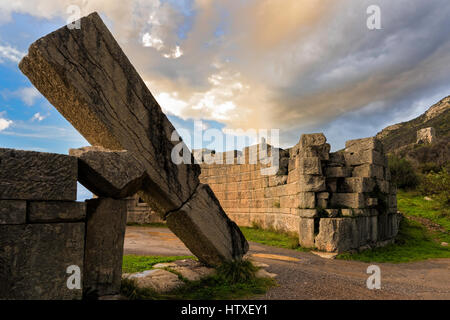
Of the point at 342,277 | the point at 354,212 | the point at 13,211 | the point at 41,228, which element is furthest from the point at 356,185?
the point at 13,211

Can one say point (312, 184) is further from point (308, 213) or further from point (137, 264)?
point (137, 264)

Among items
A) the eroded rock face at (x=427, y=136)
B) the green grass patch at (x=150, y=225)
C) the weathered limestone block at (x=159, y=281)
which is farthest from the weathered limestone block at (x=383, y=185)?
the eroded rock face at (x=427, y=136)

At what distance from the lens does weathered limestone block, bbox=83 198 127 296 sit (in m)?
3.19

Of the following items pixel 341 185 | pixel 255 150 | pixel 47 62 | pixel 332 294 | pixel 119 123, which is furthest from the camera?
pixel 255 150

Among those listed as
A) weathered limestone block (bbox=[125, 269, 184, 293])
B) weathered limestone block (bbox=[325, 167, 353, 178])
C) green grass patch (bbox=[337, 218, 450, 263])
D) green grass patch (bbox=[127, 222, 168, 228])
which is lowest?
green grass patch (bbox=[127, 222, 168, 228])

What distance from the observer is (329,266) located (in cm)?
686

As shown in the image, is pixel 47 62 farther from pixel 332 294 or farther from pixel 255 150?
pixel 255 150

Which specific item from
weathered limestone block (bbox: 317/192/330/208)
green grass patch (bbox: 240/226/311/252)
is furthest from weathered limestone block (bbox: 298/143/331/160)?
green grass patch (bbox: 240/226/311/252)

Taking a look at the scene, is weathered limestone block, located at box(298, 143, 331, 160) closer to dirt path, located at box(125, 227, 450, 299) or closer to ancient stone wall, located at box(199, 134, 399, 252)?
ancient stone wall, located at box(199, 134, 399, 252)

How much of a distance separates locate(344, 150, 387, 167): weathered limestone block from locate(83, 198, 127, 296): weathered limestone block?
331 inches

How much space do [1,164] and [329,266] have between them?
6.64 m

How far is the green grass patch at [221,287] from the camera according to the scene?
3.75 metres

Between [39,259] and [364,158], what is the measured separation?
9.39 metres
